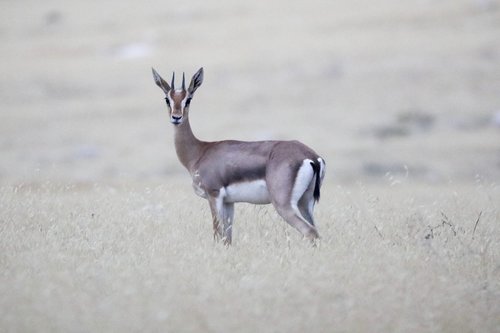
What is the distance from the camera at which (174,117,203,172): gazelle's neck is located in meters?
11.5

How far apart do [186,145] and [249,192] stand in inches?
56.0

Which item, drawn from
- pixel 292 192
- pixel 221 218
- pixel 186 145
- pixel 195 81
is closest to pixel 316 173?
pixel 292 192

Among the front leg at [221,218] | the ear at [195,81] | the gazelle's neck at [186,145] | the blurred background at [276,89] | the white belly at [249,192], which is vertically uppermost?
the ear at [195,81]

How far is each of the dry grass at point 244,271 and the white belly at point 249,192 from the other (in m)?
0.42

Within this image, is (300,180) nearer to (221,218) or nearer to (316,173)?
(316,173)

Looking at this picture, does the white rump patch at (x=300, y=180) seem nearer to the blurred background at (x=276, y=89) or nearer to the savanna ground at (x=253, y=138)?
the savanna ground at (x=253, y=138)

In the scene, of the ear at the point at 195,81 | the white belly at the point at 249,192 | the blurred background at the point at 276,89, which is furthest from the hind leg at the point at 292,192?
the blurred background at the point at 276,89

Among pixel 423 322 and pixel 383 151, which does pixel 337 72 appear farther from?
pixel 423 322

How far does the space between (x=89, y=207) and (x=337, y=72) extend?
2393cm

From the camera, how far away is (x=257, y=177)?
34.2 ft

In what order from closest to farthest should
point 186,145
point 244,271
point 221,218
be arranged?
point 244,271, point 221,218, point 186,145

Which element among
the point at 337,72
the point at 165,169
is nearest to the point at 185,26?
the point at 337,72

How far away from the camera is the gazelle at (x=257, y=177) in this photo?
10109 mm

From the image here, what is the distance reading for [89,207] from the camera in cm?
1226
